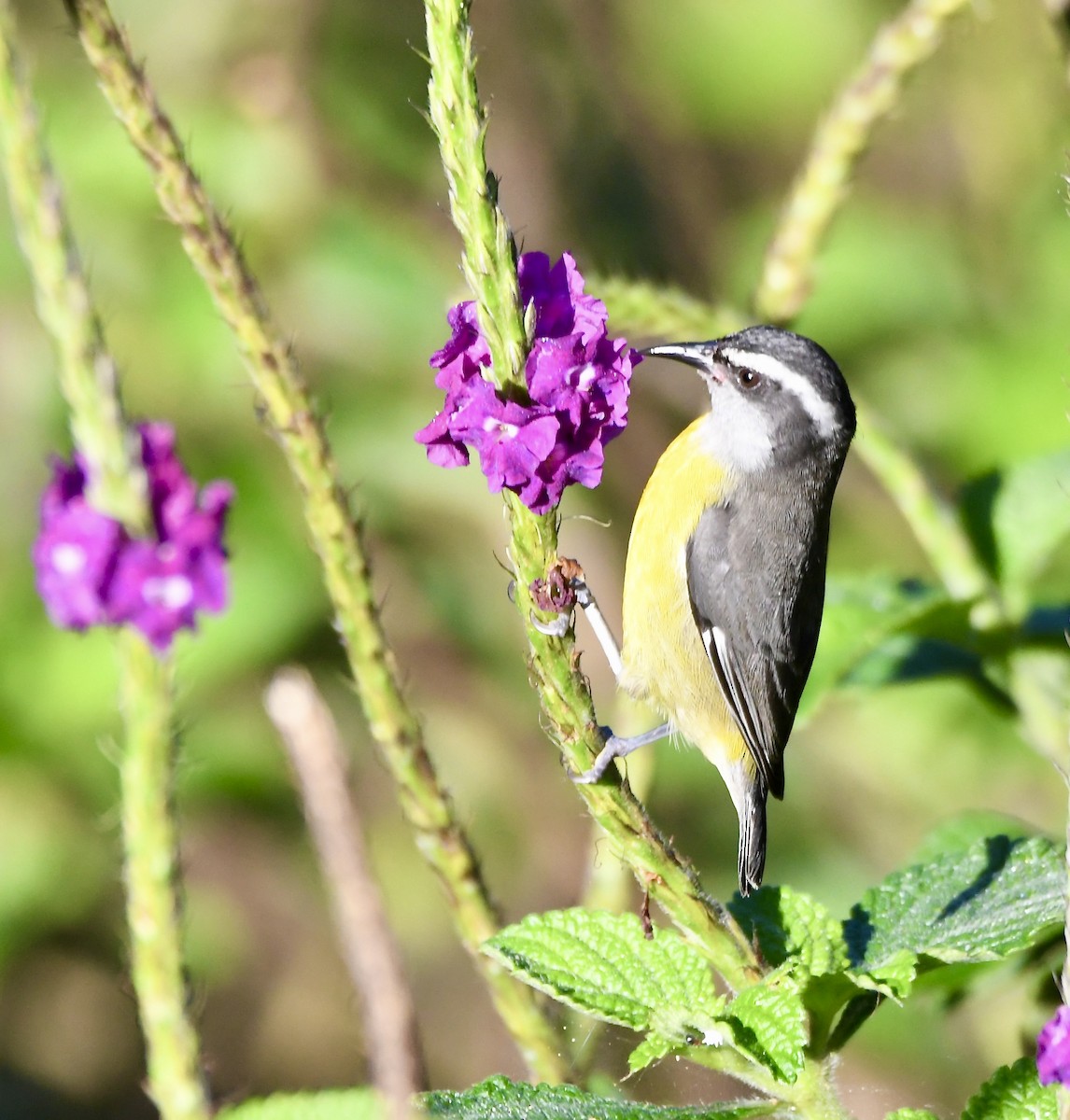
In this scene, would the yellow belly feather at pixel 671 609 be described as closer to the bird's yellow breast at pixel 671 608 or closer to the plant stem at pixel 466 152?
the bird's yellow breast at pixel 671 608

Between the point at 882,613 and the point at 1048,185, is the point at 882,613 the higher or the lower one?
the lower one

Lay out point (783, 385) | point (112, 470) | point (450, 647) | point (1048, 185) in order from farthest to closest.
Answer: point (1048, 185) < point (450, 647) < point (783, 385) < point (112, 470)

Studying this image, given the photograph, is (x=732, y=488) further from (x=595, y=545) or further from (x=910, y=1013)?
(x=910, y=1013)

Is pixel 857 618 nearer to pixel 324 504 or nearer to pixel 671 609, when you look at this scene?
pixel 671 609

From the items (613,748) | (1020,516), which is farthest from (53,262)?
(1020,516)

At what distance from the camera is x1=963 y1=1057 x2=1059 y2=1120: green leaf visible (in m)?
1.71

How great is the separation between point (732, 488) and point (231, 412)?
7.52 feet

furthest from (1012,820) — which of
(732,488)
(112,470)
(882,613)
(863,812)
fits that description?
(863,812)

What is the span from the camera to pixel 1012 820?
279 centimetres

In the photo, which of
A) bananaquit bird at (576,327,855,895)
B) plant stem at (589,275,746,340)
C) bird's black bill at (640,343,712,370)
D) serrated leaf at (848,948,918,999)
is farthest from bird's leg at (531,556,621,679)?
bird's black bill at (640,343,712,370)

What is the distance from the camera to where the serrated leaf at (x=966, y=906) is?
175cm

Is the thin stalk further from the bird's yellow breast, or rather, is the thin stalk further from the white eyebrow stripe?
the white eyebrow stripe

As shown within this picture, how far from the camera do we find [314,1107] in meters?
2.00

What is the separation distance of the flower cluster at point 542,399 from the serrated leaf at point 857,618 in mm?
983
